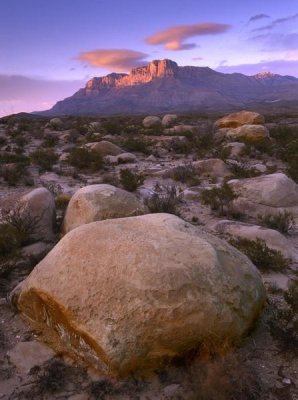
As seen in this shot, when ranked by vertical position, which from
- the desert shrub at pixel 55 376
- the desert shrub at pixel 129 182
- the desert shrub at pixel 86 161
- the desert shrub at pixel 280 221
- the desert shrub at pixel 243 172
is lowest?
the desert shrub at pixel 280 221

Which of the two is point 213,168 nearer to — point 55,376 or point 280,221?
point 280,221

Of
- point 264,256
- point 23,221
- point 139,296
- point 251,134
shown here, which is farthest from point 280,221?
point 251,134

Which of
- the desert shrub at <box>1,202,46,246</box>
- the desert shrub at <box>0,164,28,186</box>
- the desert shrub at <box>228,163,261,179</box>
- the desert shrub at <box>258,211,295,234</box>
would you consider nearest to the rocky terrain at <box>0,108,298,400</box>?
the desert shrub at <box>1,202,46,246</box>

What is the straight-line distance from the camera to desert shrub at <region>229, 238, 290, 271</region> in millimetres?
5863

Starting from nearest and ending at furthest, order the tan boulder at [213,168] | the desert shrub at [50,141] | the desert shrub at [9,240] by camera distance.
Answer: the desert shrub at [9,240] < the tan boulder at [213,168] < the desert shrub at [50,141]

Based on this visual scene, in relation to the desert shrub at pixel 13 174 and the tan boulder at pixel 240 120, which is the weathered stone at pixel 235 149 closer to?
the desert shrub at pixel 13 174

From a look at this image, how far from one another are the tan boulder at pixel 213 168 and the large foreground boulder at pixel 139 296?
7.51 metres

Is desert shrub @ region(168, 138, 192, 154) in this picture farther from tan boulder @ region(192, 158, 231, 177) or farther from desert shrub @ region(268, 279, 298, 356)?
desert shrub @ region(268, 279, 298, 356)

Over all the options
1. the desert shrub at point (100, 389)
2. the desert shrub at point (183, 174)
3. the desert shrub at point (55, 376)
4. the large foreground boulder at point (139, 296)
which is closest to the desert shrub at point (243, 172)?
the desert shrub at point (183, 174)

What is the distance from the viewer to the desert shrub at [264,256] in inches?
231

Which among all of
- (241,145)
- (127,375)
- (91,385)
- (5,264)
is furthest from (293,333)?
(241,145)

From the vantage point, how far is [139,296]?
12.3ft

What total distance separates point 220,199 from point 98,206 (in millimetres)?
3095

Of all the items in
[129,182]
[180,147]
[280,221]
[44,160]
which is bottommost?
[280,221]
